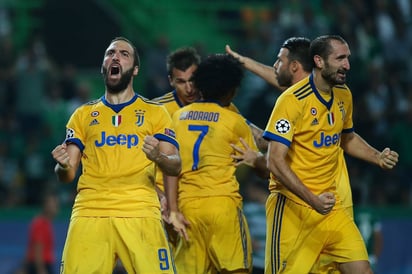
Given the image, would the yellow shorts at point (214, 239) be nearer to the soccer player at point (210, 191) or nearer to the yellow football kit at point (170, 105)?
the soccer player at point (210, 191)

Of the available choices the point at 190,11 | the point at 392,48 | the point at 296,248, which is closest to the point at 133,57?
the point at 296,248

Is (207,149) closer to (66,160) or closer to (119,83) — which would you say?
(119,83)

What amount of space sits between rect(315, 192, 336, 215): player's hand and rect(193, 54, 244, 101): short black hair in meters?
1.70

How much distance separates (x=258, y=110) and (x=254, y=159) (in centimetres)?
694

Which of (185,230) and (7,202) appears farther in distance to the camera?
(7,202)

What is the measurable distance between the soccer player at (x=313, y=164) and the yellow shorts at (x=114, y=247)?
3.43ft

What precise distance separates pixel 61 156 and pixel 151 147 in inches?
26.3

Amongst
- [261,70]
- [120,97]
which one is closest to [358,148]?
[261,70]

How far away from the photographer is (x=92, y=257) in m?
7.75

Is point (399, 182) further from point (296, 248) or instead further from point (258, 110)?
point (296, 248)

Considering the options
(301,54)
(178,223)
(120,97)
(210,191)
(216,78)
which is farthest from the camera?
(216,78)

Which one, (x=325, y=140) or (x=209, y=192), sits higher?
(x=325, y=140)

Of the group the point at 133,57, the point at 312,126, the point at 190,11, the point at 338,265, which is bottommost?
the point at 338,265

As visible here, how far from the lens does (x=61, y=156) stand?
755cm
